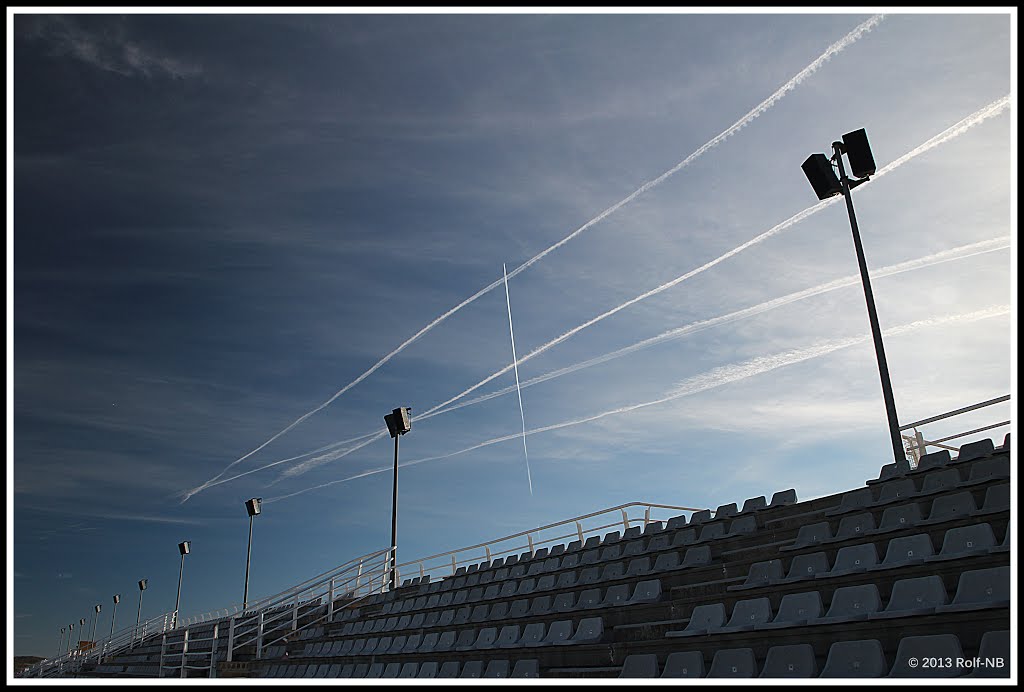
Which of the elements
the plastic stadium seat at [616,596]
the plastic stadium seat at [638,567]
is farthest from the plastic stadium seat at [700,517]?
the plastic stadium seat at [616,596]

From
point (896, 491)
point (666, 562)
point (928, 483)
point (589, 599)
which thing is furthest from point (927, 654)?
point (589, 599)

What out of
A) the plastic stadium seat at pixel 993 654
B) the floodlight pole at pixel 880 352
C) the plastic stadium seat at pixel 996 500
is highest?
the floodlight pole at pixel 880 352

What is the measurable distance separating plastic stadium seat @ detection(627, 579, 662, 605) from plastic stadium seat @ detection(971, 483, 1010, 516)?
3.76m

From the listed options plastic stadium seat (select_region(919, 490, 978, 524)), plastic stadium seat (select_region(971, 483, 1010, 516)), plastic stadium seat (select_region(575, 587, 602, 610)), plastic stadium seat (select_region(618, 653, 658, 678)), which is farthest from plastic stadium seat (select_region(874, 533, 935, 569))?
plastic stadium seat (select_region(575, 587, 602, 610))

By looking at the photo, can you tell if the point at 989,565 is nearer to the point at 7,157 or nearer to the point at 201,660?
the point at 7,157

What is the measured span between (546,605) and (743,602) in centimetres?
412

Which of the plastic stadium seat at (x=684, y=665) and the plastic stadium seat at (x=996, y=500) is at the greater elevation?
the plastic stadium seat at (x=996, y=500)

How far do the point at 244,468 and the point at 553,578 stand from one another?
39.4 meters

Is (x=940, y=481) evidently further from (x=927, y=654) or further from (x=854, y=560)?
(x=927, y=654)

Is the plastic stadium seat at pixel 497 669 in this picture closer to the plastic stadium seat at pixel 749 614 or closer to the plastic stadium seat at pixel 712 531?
the plastic stadium seat at pixel 749 614

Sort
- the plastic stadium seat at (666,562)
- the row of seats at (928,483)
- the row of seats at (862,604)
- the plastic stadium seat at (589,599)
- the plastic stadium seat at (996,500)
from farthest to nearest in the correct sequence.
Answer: the plastic stadium seat at (666,562), the plastic stadium seat at (589,599), the row of seats at (928,483), the plastic stadium seat at (996,500), the row of seats at (862,604)

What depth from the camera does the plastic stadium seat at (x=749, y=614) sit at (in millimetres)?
6332

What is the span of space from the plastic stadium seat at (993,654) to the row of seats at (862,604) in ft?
1.26

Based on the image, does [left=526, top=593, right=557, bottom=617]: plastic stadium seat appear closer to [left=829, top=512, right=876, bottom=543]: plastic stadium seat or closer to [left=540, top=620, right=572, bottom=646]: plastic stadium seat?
[left=540, top=620, right=572, bottom=646]: plastic stadium seat
